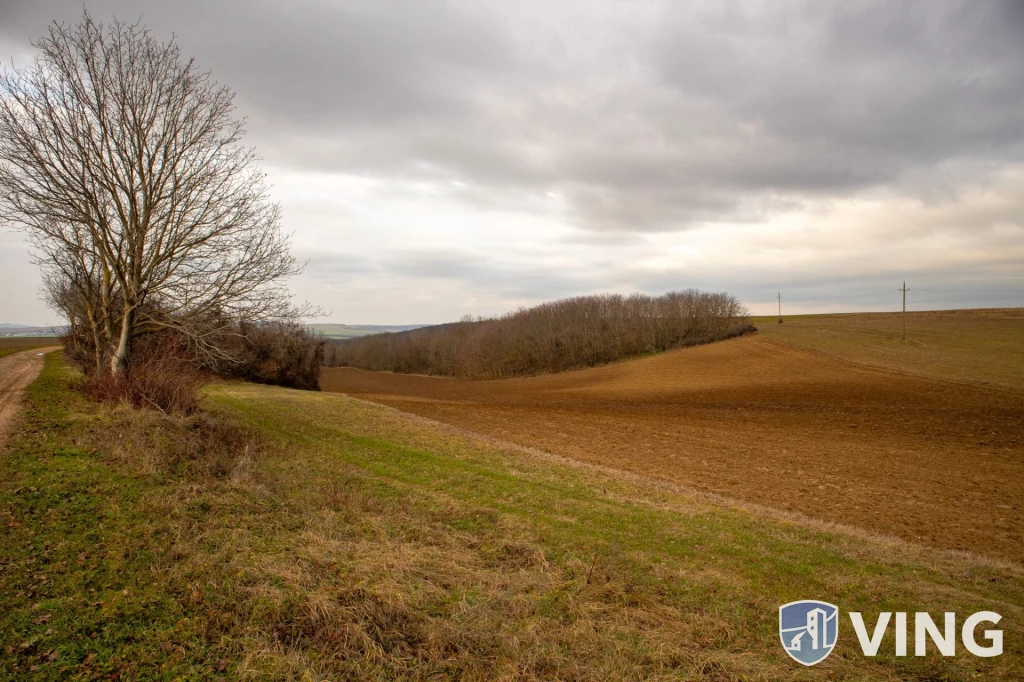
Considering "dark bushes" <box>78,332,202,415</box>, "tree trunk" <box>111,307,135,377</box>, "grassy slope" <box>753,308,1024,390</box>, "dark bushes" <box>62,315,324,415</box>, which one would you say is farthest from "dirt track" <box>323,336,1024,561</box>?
"tree trunk" <box>111,307,135,377</box>

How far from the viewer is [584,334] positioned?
74625mm

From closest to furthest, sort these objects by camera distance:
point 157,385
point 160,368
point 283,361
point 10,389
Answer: point 157,385 → point 160,368 → point 10,389 → point 283,361

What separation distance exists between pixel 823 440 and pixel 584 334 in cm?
5383

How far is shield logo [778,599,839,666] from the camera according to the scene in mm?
5027

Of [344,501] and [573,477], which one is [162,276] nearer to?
[344,501]

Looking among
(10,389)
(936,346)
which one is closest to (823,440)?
(10,389)

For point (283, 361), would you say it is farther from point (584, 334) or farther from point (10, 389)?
point (584, 334)

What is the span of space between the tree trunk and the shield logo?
15093 mm

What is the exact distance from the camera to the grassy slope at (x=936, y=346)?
34.2 metres

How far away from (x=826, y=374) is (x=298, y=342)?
40024 mm

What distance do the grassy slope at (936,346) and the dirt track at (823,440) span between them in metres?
3.07

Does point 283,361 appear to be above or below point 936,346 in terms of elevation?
below

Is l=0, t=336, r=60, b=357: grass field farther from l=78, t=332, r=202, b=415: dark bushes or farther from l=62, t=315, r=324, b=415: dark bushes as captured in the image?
l=78, t=332, r=202, b=415: dark bushes

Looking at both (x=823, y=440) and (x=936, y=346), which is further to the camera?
(x=936, y=346)
